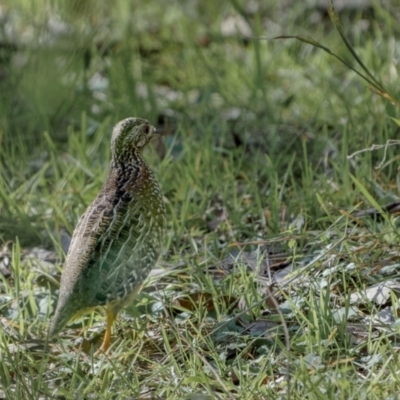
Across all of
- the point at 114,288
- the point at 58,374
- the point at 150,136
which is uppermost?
the point at 150,136

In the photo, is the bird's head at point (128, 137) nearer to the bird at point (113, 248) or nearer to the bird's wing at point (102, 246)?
the bird at point (113, 248)

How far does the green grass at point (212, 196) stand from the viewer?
159 inches

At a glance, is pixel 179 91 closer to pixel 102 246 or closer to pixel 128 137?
pixel 128 137

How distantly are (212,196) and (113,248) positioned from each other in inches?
57.6

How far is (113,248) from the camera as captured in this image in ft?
14.6

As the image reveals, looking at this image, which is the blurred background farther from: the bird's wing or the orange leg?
the orange leg

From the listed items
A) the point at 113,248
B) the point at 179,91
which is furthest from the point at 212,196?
the point at 179,91

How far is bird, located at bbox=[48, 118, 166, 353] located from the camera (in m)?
4.30

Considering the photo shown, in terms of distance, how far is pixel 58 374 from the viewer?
4.27m

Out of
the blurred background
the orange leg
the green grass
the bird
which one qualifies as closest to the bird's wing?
the bird

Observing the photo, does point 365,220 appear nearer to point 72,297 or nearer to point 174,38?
point 72,297

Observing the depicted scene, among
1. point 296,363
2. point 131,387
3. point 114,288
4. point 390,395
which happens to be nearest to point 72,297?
point 114,288

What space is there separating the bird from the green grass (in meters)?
0.19

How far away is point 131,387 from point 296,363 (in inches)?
27.6
